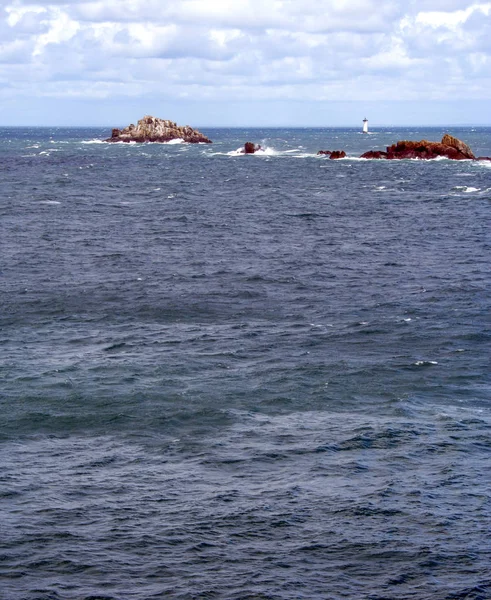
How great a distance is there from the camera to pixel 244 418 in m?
38.0

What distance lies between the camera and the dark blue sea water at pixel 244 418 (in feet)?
87.0

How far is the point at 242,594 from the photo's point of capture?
2484cm

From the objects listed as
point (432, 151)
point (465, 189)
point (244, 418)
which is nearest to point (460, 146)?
point (432, 151)

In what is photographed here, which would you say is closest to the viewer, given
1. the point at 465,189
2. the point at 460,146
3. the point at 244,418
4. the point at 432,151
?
the point at 244,418

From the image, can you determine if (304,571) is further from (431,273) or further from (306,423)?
(431,273)

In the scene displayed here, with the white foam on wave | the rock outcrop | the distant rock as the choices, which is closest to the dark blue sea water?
the white foam on wave

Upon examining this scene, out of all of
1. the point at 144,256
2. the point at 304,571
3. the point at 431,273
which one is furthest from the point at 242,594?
the point at 144,256

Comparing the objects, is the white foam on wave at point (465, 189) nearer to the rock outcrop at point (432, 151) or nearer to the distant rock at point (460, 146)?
the rock outcrop at point (432, 151)

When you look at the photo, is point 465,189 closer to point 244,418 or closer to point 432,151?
point 432,151

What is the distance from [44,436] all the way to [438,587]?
18.1m

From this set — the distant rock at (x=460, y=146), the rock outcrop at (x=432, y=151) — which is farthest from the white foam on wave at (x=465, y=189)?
the distant rock at (x=460, y=146)

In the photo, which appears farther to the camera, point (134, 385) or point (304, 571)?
point (134, 385)

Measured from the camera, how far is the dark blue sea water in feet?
87.0

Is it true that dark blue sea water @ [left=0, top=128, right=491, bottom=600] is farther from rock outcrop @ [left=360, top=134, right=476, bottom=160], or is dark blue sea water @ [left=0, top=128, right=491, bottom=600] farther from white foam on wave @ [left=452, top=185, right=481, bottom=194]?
rock outcrop @ [left=360, top=134, right=476, bottom=160]
